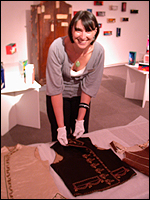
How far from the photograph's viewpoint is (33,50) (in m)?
4.81

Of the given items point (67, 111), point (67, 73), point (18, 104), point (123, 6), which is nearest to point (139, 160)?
point (67, 111)

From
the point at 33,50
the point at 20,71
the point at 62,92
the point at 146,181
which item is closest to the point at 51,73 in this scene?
the point at 62,92

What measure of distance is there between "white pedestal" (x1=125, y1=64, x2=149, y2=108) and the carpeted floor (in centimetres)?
11

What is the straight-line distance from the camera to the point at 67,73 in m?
1.61

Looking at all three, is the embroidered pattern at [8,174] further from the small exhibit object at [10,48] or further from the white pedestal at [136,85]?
the small exhibit object at [10,48]

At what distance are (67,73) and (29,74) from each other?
111 cm

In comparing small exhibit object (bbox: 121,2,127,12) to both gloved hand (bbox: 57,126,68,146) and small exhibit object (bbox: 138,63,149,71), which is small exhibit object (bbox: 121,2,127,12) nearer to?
small exhibit object (bbox: 138,63,149,71)

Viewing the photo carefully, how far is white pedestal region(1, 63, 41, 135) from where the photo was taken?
2787 millimetres

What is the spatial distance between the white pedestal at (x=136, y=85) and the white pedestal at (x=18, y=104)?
6.08ft

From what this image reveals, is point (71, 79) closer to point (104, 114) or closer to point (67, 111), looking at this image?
point (67, 111)

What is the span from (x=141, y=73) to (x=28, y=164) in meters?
3.04

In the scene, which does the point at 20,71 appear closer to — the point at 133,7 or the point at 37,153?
the point at 37,153

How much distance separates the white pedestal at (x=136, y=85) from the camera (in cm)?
390

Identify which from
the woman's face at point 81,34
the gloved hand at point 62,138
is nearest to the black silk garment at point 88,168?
the gloved hand at point 62,138
